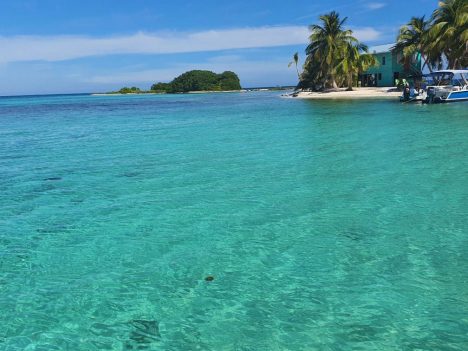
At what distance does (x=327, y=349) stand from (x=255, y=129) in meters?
21.8

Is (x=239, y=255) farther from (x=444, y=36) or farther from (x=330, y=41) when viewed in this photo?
(x=330, y=41)

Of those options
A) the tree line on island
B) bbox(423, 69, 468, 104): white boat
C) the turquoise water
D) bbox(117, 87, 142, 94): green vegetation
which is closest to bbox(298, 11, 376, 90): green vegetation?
the tree line on island

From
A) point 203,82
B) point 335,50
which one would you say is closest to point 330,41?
point 335,50

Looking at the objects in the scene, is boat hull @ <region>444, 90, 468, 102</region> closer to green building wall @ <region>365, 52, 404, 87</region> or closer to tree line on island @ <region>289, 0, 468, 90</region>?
tree line on island @ <region>289, 0, 468, 90</region>

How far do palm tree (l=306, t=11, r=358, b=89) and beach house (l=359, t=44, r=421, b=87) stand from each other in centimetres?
794

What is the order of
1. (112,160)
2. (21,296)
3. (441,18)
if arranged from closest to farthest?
(21,296) < (112,160) < (441,18)

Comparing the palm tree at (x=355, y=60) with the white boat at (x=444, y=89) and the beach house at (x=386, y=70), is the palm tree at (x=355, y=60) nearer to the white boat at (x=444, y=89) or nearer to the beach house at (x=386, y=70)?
the beach house at (x=386, y=70)

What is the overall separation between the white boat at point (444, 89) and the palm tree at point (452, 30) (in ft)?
20.9

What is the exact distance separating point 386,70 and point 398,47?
11.1 m

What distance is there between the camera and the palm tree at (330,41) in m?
60.4

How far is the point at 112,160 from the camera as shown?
16562 millimetres

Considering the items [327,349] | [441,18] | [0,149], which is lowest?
[327,349]

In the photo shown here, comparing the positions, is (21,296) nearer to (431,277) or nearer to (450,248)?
(431,277)

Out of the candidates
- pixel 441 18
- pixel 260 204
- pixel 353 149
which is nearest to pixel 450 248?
pixel 260 204
